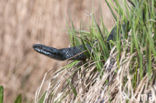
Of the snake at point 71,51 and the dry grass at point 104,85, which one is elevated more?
the snake at point 71,51

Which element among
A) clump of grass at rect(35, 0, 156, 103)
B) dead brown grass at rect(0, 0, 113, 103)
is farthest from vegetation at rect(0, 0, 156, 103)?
dead brown grass at rect(0, 0, 113, 103)

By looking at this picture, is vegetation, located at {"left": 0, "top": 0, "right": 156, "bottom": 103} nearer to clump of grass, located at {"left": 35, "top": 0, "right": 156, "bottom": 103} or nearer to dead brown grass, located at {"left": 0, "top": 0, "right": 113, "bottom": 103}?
clump of grass, located at {"left": 35, "top": 0, "right": 156, "bottom": 103}

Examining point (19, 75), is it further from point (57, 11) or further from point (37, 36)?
point (57, 11)

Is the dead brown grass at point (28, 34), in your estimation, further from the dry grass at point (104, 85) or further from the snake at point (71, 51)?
the dry grass at point (104, 85)

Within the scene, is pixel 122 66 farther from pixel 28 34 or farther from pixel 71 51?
pixel 28 34

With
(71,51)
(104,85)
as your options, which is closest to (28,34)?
(71,51)

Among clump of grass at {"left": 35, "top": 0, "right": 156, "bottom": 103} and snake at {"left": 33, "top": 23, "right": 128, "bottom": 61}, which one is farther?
snake at {"left": 33, "top": 23, "right": 128, "bottom": 61}

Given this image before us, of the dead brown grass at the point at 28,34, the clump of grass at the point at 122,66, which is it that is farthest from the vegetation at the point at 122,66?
the dead brown grass at the point at 28,34
